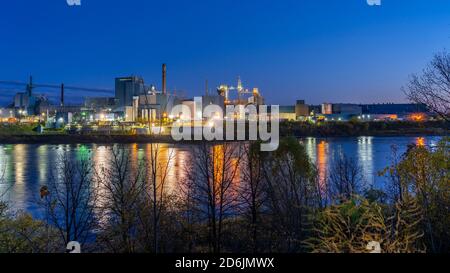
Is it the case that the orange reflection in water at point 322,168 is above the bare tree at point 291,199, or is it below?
below

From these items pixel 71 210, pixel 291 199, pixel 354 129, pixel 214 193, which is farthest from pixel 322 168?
pixel 354 129

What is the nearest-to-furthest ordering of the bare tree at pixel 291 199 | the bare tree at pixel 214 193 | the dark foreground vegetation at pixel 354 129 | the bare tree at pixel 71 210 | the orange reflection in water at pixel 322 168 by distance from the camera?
1. the bare tree at pixel 71 210
2. the bare tree at pixel 291 199
3. the bare tree at pixel 214 193
4. the orange reflection in water at pixel 322 168
5. the dark foreground vegetation at pixel 354 129

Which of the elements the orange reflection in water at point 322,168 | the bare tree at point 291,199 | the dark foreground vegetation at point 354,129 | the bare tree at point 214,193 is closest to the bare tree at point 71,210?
the bare tree at point 214,193

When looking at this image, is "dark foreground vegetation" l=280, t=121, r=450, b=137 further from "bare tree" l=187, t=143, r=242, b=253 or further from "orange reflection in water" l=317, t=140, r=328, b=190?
"bare tree" l=187, t=143, r=242, b=253

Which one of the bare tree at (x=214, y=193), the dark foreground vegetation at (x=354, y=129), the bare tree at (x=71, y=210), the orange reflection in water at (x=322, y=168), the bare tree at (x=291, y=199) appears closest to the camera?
the bare tree at (x=71, y=210)

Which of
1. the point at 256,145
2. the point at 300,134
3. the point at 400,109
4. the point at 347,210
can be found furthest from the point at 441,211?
the point at 400,109

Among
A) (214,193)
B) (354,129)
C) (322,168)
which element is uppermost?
(354,129)

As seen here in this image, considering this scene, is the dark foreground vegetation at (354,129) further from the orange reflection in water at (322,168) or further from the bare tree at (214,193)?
the bare tree at (214,193)

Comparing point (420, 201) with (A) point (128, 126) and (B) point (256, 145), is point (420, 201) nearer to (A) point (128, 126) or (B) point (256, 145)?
(B) point (256, 145)

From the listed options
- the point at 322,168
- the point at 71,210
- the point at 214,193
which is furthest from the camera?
the point at 322,168

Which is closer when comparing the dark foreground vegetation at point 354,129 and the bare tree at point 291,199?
the bare tree at point 291,199

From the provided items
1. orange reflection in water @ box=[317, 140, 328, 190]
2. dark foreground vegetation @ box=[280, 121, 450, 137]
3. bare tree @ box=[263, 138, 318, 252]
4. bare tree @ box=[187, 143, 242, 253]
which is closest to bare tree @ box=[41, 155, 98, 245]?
bare tree @ box=[187, 143, 242, 253]

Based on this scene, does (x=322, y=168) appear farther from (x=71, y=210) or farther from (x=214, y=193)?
(x=214, y=193)
